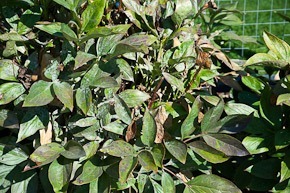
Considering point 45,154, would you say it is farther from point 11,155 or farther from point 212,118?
point 212,118

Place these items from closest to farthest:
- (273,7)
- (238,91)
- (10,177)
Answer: (10,177) → (238,91) → (273,7)

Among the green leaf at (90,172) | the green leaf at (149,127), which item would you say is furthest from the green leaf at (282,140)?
the green leaf at (90,172)

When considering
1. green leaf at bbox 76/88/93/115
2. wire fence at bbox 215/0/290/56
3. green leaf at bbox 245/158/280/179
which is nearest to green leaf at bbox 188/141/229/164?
green leaf at bbox 245/158/280/179

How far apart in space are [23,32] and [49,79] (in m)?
0.21

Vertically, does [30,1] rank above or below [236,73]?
above

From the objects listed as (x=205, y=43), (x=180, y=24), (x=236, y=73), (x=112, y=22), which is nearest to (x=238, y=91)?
(x=236, y=73)

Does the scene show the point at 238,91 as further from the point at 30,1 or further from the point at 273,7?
the point at 273,7

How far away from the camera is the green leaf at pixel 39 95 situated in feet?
3.82

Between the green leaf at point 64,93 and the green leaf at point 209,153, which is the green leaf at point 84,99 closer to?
the green leaf at point 64,93

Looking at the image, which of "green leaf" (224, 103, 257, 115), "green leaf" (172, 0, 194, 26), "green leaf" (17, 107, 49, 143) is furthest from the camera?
"green leaf" (224, 103, 257, 115)

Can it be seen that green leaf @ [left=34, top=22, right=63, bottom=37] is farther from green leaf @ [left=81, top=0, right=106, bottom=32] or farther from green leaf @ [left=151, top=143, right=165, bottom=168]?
green leaf @ [left=151, top=143, right=165, bottom=168]

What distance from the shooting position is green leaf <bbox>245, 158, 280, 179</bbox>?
1.45 meters

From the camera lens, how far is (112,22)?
147cm

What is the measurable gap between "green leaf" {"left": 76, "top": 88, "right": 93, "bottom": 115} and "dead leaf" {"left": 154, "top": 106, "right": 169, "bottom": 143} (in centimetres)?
22
